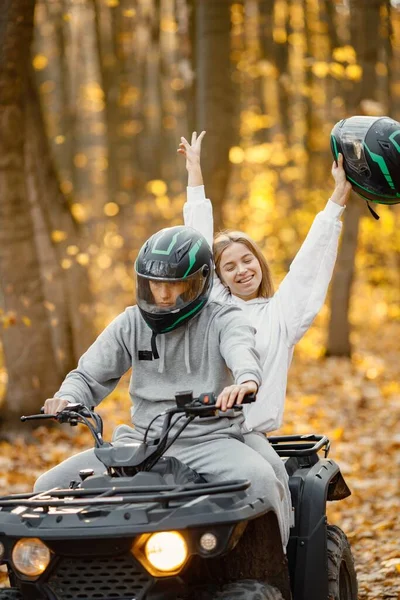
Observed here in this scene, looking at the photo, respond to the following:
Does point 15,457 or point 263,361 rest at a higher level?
point 263,361

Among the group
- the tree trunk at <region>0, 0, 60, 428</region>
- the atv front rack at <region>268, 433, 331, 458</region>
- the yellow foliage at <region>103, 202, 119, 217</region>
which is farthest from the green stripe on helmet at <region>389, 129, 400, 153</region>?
the yellow foliage at <region>103, 202, 119, 217</region>

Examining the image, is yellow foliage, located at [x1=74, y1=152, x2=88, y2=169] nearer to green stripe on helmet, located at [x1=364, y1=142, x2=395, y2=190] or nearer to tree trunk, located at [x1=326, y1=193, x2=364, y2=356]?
tree trunk, located at [x1=326, y1=193, x2=364, y2=356]

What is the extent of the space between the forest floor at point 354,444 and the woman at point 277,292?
5.57ft

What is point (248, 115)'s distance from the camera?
29.5 m

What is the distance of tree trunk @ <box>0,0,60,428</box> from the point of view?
432 inches

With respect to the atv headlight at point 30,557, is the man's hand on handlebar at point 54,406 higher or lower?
higher

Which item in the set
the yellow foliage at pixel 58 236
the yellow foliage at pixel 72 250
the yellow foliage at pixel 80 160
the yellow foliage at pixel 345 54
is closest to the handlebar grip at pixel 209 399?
the yellow foliage at pixel 58 236

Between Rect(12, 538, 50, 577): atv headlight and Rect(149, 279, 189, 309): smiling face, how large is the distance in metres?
1.24

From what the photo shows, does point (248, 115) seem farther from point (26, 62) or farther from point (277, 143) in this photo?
point (26, 62)

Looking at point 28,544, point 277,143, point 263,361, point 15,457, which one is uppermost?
point 277,143

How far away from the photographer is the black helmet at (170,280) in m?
4.73

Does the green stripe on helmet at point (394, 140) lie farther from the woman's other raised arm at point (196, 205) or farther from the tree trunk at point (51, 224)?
the tree trunk at point (51, 224)

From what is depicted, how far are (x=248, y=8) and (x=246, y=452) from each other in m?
22.8

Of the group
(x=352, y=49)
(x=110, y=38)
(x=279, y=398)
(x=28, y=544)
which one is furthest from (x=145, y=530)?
(x=110, y=38)
